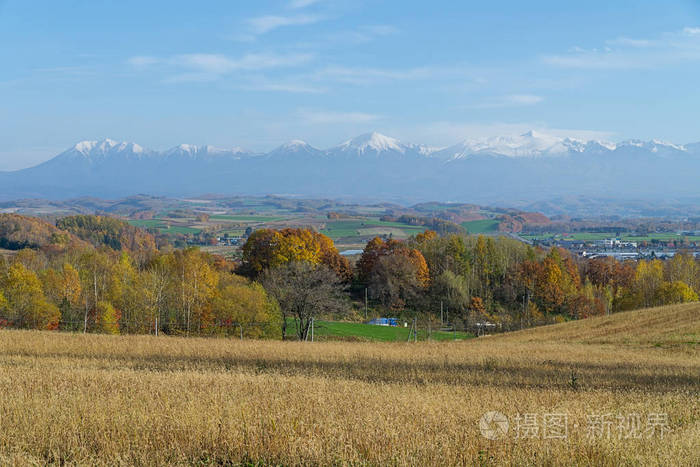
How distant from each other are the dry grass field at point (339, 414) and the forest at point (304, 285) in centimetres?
2942

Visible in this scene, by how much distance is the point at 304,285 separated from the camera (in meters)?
44.7

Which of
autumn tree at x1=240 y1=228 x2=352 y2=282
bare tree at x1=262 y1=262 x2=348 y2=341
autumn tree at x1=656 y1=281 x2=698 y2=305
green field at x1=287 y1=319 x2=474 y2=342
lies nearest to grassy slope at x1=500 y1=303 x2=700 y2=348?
bare tree at x1=262 y1=262 x2=348 y2=341

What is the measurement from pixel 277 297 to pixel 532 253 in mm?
55373

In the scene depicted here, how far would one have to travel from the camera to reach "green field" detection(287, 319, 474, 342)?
168 ft

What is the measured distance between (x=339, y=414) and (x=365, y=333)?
4759cm

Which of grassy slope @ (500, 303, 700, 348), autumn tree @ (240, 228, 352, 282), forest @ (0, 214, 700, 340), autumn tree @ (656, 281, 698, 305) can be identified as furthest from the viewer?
autumn tree @ (240, 228, 352, 282)

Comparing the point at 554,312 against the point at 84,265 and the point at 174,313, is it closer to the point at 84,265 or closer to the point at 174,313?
the point at 174,313

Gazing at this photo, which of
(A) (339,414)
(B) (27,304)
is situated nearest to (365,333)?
(B) (27,304)

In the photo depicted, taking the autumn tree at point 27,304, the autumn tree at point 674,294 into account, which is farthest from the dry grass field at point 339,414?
the autumn tree at point 674,294

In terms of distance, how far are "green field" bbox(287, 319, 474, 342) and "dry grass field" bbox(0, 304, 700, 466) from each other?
112 feet

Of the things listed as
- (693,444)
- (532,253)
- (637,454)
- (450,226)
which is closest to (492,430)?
(637,454)

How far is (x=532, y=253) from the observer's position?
9219 centimetres

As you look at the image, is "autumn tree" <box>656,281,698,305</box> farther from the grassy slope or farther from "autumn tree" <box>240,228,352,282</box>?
"autumn tree" <box>240,228,352,282</box>

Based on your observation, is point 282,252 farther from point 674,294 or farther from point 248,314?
point 674,294
